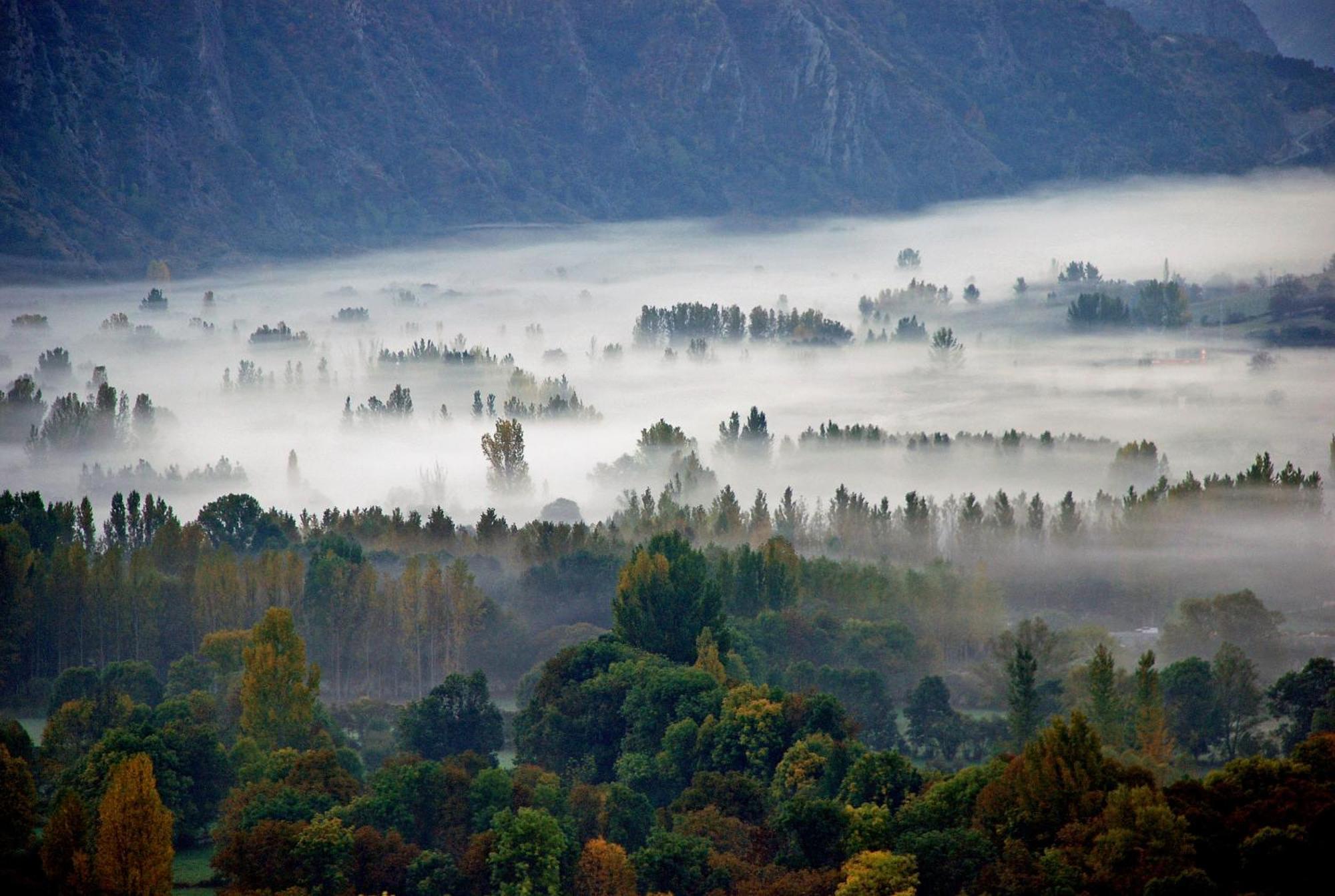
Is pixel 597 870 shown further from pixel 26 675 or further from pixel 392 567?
pixel 392 567

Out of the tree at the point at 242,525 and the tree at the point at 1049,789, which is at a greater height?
the tree at the point at 242,525

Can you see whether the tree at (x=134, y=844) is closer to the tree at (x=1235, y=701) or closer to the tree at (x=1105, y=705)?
the tree at (x=1105, y=705)

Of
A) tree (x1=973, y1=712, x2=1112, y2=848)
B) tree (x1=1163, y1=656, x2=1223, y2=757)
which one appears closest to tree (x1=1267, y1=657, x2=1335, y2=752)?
tree (x1=1163, y1=656, x2=1223, y2=757)

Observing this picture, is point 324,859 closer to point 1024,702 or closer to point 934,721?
point 1024,702

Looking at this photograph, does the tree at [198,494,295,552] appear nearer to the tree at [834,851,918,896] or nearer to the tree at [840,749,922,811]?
the tree at [840,749,922,811]

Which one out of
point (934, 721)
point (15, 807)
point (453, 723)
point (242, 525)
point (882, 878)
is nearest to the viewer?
point (882, 878)

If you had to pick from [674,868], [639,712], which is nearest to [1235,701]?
[639,712]

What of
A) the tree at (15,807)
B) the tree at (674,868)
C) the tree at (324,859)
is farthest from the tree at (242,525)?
the tree at (674,868)
